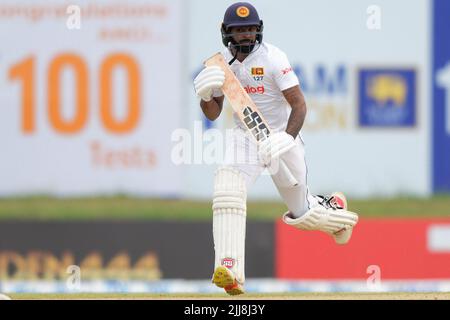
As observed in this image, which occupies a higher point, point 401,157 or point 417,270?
point 401,157

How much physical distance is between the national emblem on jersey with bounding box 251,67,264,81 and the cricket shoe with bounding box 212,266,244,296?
1187mm

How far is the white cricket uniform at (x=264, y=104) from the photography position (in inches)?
362

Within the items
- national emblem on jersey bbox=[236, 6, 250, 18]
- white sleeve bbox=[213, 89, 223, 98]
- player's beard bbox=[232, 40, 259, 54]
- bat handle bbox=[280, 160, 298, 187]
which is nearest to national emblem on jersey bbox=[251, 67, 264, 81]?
player's beard bbox=[232, 40, 259, 54]

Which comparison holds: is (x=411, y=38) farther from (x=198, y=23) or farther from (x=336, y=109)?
(x=198, y=23)

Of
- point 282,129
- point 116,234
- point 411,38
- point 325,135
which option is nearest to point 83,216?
point 116,234

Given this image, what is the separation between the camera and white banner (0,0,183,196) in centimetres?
1395

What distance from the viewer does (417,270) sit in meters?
13.6

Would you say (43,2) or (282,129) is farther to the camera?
(43,2)

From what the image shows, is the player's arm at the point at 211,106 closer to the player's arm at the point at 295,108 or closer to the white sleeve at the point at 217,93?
the white sleeve at the point at 217,93

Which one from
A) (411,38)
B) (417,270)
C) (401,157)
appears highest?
(411,38)

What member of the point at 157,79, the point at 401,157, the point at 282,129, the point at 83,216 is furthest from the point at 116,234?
the point at 282,129

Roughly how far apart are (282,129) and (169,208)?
14.6 feet

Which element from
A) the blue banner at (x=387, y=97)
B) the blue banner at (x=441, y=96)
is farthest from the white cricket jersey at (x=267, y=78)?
the blue banner at (x=441, y=96)

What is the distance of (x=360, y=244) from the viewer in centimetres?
1347
